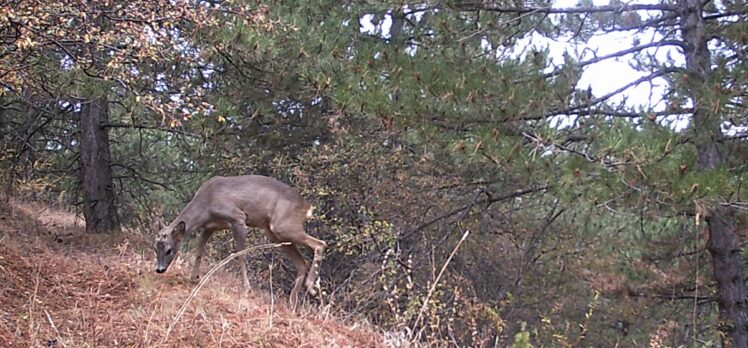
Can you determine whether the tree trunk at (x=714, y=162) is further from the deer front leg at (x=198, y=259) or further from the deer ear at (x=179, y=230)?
the deer ear at (x=179, y=230)

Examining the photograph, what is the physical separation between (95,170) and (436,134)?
6489mm

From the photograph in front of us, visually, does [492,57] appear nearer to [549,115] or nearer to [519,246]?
[549,115]

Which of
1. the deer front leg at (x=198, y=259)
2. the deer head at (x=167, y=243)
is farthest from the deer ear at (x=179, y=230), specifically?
the deer front leg at (x=198, y=259)

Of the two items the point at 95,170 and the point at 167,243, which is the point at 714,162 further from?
the point at 95,170

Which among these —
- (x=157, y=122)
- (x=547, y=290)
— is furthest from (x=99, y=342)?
(x=547, y=290)

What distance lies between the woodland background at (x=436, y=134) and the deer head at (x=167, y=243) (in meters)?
1.21

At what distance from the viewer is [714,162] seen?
7.69 metres

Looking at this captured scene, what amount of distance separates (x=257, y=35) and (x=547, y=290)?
799 cm

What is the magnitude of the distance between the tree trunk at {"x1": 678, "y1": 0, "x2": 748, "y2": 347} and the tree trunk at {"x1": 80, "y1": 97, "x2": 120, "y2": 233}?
813cm

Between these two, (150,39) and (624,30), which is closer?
(150,39)

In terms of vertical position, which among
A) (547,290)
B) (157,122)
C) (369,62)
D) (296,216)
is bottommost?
(547,290)

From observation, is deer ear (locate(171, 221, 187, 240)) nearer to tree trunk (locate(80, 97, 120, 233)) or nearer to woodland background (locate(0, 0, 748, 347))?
woodland background (locate(0, 0, 748, 347))

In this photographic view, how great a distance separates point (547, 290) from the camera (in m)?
14.1

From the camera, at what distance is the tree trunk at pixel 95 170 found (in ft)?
38.7
